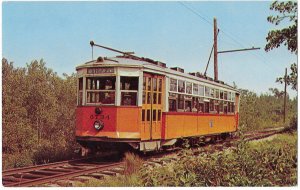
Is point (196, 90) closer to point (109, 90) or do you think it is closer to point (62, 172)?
point (109, 90)

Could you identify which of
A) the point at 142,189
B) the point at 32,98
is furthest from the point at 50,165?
the point at 32,98

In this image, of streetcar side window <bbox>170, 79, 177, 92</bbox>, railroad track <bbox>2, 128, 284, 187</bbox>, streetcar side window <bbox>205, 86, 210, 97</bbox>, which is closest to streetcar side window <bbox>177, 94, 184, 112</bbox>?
streetcar side window <bbox>170, 79, 177, 92</bbox>

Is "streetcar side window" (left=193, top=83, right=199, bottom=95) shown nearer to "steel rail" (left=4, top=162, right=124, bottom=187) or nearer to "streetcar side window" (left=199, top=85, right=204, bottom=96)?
"streetcar side window" (left=199, top=85, right=204, bottom=96)

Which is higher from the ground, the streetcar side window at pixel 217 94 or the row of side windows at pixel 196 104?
the streetcar side window at pixel 217 94

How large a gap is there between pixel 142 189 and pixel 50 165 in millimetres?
4119

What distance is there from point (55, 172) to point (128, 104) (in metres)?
2.86

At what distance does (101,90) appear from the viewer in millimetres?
11742

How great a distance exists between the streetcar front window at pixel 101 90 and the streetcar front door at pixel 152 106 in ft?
3.10

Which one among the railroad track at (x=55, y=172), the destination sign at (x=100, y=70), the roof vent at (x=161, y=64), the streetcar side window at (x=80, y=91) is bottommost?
the railroad track at (x=55, y=172)

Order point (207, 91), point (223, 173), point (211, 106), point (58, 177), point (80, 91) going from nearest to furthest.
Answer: point (223, 173)
point (58, 177)
point (80, 91)
point (207, 91)
point (211, 106)

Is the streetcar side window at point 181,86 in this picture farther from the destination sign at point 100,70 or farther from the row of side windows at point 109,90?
the destination sign at point 100,70

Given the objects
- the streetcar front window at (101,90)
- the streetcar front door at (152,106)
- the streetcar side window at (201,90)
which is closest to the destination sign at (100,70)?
the streetcar front window at (101,90)

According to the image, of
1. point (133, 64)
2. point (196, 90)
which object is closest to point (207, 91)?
point (196, 90)

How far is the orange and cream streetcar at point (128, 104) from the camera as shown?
11508 millimetres
